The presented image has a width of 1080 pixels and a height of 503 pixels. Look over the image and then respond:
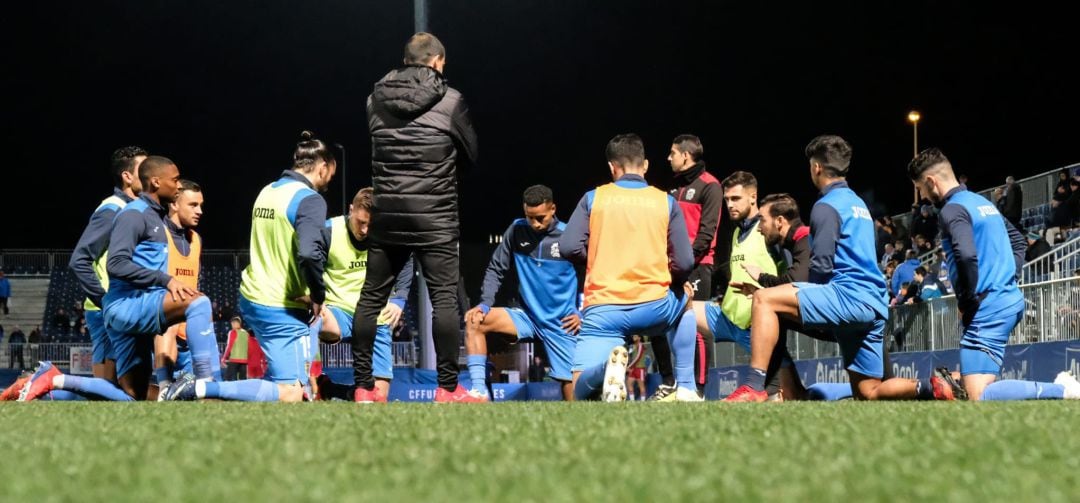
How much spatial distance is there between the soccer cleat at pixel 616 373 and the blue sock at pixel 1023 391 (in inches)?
87.2

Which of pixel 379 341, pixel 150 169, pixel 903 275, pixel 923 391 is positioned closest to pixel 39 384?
pixel 150 169

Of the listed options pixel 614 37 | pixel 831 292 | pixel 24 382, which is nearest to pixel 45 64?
pixel 614 37

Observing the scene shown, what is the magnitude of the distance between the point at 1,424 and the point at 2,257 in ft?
152

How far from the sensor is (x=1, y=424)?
16.9ft

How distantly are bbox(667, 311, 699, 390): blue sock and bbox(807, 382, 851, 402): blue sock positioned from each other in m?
1.03

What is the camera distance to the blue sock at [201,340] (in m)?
8.06

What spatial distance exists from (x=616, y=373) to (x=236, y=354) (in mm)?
17975

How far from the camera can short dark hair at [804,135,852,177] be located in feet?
26.3

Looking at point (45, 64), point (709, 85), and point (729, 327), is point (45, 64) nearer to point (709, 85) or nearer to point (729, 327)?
point (709, 85)

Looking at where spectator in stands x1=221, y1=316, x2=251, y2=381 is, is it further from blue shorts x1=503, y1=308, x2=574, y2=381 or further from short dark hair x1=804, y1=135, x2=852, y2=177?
short dark hair x1=804, y1=135, x2=852, y2=177

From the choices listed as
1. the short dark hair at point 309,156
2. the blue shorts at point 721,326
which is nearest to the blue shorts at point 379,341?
the short dark hair at point 309,156

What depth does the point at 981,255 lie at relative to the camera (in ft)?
26.3

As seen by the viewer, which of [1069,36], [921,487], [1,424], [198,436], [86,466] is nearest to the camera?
[921,487]

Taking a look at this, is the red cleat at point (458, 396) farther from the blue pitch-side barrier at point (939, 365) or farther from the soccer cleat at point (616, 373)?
the blue pitch-side barrier at point (939, 365)
